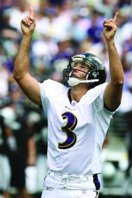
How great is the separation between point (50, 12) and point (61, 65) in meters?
1.61

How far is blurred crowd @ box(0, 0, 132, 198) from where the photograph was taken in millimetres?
9477

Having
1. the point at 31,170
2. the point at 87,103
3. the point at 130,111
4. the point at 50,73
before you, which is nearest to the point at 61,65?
the point at 50,73

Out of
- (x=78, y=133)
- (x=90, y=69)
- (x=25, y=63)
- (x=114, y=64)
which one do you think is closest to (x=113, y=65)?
(x=114, y=64)

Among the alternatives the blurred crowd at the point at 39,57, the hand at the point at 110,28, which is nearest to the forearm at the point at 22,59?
the hand at the point at 110,28

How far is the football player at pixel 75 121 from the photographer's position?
5875mm

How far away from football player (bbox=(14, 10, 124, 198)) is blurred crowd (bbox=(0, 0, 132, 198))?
134 inches

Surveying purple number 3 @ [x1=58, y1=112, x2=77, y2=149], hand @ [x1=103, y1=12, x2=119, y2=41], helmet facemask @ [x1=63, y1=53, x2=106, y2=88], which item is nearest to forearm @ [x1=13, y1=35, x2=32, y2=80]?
helmet facemask @ [x1=63, y1=53, x2=106, y2=88]

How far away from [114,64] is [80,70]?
23.3 inches

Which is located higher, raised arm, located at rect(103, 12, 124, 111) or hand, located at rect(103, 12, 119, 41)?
hand, located at rect(103, 12, 119, 41)

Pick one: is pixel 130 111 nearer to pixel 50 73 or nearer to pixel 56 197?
pixel 50 73

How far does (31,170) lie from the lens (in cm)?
955

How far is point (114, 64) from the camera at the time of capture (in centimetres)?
561

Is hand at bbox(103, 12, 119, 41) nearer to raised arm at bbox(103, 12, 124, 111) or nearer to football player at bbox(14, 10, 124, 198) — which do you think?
raised arm at bbox(103, 12, 124, 111)

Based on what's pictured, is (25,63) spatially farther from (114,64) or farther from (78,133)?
(114,64)
